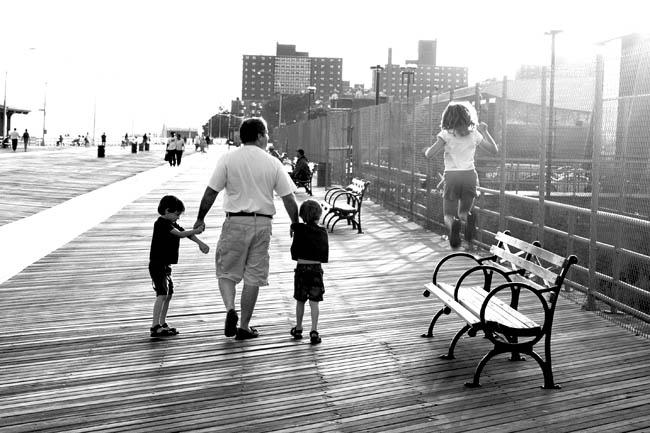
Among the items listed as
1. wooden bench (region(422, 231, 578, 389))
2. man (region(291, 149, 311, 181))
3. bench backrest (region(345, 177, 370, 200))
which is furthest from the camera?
man (region(291, 149, 311, 181))

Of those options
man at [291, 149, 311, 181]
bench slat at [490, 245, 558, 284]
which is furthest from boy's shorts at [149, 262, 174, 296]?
man at [291, 149, 311, 181]

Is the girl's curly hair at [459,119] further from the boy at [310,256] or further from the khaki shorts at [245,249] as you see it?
the khaki shorts at [245,249]

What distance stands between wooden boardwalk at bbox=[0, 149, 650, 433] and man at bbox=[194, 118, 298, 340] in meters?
0.40

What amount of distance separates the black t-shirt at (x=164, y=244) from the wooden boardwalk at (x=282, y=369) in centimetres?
66

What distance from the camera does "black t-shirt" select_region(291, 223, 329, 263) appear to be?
680cm

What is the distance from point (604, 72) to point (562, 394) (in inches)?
158

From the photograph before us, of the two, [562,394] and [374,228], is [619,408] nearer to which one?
[562,394]

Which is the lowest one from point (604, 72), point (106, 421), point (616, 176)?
point (106, 421)

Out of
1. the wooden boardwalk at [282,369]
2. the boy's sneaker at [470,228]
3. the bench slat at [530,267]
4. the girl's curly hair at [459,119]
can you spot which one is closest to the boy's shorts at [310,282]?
the wooden boardwalk at [282,369]

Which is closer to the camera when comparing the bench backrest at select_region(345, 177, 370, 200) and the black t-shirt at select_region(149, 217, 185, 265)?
the black t-shirt at select_region(149, 217, 185, 265)

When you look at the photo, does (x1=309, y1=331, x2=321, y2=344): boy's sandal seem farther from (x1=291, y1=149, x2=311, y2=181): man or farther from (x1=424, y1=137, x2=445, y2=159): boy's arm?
(x1=291, y1=149, x2=311, y2=181): man

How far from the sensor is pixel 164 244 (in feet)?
22.2

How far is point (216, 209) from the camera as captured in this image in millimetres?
19484

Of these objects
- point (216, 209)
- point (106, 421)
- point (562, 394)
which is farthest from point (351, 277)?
point (216, 209)
